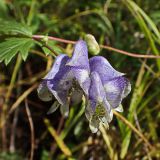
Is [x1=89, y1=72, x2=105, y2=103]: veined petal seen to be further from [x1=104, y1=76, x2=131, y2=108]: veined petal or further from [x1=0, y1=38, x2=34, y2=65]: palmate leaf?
[x1=0, y1=38, x2=34, y2=65]: palmate leaf

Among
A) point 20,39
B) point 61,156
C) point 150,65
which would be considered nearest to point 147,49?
point 150,65

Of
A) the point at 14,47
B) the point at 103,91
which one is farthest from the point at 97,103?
the point at 14,47

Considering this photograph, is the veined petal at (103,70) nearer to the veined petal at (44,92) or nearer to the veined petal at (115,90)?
the veined petal at (115,90)

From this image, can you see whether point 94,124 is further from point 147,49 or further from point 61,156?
point 147,49

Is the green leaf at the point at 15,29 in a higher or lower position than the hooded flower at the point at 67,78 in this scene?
higher

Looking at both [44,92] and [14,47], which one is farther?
[14,47]

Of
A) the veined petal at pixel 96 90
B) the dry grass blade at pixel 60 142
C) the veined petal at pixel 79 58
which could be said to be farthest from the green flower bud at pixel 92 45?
the dry grass blade at pixel 60 142

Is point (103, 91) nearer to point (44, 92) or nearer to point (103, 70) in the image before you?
point (103, 70)
